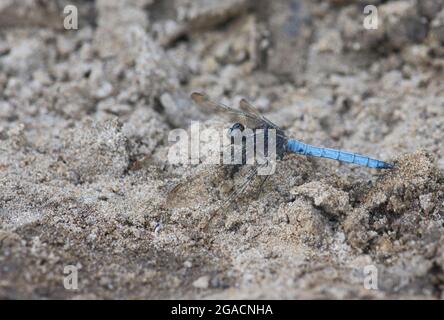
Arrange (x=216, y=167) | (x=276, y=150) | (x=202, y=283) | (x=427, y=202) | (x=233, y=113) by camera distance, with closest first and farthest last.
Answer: (x=202, y=283)
(x=427, y=202)
(x=216, y=167)
(x=276, y=150)
(x=233, y=113)

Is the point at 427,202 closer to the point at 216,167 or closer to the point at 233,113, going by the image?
the point at 216,167

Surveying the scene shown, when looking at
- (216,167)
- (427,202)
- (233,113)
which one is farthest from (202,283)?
(233,113)

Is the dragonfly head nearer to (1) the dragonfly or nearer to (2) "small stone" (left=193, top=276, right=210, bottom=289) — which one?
(1) the dragonfly

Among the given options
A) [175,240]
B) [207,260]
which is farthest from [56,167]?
[207,260]

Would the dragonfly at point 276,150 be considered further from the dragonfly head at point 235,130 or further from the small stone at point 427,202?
the small stone at point 427,202

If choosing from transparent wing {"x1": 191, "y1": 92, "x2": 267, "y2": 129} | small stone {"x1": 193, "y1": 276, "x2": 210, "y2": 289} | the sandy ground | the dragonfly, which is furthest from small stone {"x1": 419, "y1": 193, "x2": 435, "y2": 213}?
small stone {"x1": 193, "y1": 276, "x2": 210, "y2": 289}
